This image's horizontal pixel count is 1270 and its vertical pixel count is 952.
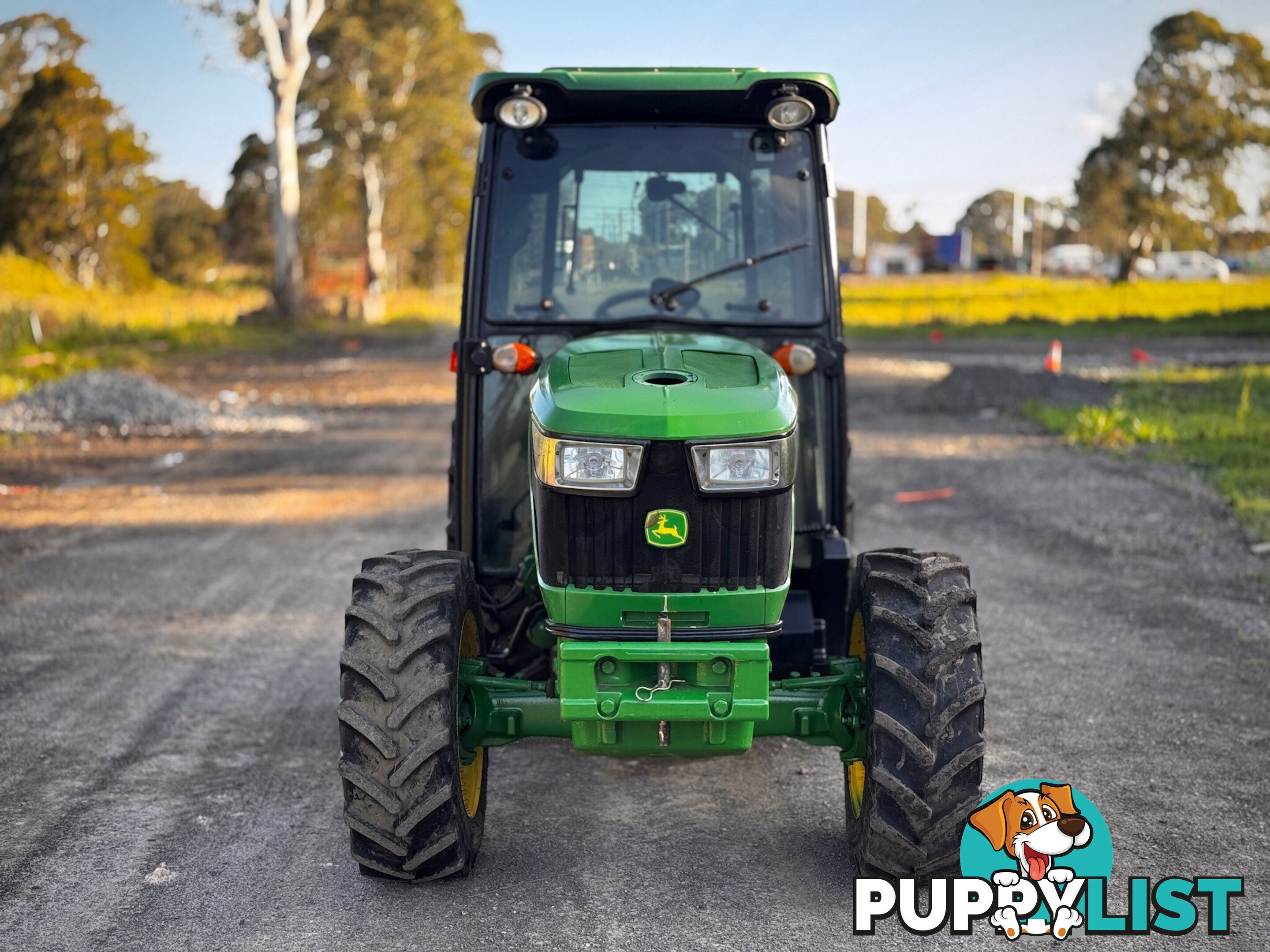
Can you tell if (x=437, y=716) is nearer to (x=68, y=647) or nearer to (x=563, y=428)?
(x=563, y=428)

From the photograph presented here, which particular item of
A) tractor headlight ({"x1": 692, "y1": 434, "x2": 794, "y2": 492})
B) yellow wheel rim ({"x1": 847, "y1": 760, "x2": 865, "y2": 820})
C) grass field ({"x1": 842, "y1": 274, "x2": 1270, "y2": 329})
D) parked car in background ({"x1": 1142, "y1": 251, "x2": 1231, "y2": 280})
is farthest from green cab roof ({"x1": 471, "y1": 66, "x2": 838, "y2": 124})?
parked car in background ({"x1": 1142, "y1": 251, "x2": 1231, "y2": 280})

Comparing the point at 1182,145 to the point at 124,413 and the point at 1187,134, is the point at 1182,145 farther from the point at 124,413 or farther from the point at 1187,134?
the point at 124,413

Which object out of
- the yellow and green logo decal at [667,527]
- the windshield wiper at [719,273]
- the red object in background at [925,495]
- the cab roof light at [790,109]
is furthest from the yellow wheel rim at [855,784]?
the red object in background at [925,495]

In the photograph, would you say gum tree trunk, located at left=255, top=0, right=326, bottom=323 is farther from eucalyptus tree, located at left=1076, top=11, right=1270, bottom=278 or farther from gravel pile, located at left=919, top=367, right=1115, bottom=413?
eucalyptus tree, located at left=1076, top=11, right=1270, bottom=278

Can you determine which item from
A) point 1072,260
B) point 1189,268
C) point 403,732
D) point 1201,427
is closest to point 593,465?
point 403,732

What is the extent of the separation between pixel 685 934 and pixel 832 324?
2.49 metres

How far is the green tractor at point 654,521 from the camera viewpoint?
4.22 m

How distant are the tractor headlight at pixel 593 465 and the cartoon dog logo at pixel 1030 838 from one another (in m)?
1.59

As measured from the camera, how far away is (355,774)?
4.30 meters

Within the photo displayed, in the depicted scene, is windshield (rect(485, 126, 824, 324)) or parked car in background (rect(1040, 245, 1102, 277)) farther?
parked car in background (rect(1040, 245, 1102, 277))

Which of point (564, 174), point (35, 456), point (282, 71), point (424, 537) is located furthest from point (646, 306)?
point (282, 71)

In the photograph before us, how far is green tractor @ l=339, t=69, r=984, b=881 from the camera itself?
422 centimetres

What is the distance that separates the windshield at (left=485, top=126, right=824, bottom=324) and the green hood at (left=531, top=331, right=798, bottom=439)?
2.18 ft

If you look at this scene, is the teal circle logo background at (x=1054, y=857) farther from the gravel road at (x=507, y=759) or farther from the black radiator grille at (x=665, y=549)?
the black radiator grille at (x=665, y=549)
